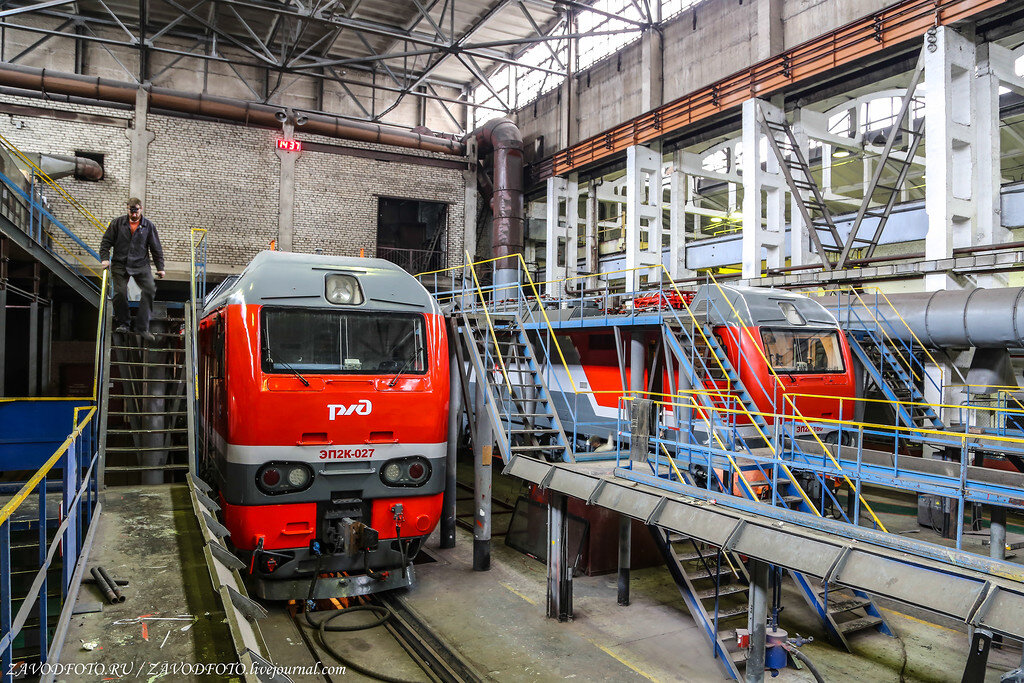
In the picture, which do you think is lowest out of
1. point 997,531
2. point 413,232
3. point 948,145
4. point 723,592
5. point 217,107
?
point 723,592

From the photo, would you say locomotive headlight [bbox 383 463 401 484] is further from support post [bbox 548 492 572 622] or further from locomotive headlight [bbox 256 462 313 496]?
support post [bbox 548 492 572 622]

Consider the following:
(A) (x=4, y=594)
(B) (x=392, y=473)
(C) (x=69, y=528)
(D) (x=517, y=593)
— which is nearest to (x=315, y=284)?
(B) (x=392, y=473)

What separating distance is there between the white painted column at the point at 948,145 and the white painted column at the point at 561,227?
35.6 ft

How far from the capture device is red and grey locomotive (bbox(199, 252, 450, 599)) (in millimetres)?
6719

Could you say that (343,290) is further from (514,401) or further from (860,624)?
(860,624)

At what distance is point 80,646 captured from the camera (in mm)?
3201

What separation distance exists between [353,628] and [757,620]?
13.6 ft

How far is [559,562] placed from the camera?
24.9 ft

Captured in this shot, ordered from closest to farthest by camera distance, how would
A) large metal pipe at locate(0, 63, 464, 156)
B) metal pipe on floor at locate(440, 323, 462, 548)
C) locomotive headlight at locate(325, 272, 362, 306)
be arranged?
locomotive headlight at locate(325, 272, 362, 306), metal pipe on floor at locate(440, 323, 462, 548), large metal pipe at locate(0, 63, 464, 156)

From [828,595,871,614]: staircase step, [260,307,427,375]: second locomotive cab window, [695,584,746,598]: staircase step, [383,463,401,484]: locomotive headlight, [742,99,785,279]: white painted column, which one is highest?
[742,99,785,279]: white painted column

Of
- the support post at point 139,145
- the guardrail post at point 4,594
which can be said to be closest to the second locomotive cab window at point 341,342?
the guardrail post at point 4,594

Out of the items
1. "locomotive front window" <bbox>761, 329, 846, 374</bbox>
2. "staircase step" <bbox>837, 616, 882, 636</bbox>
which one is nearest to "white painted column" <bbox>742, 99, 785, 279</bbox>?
"locomotive front window" <bbox>761, 329, 846, 374</bbox>

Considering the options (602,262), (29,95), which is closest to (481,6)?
(602,262)

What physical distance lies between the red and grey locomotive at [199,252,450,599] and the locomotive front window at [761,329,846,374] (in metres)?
4.98
